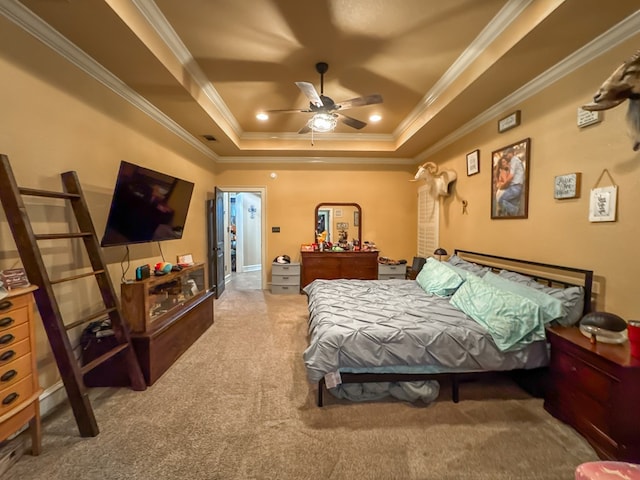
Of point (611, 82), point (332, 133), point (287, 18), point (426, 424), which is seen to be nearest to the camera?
point (611, 82)

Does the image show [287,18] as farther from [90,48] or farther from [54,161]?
[54,161]

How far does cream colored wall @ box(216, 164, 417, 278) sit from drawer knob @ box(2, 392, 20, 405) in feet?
14.4

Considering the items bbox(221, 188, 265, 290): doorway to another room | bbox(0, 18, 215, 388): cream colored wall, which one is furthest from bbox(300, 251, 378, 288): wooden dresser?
bbox(0, 18, 215, 388): cream colored wall

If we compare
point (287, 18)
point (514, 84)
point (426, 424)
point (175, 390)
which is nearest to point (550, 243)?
point (514, 84)

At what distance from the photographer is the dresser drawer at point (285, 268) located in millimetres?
5433

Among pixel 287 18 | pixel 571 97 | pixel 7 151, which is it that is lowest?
pixel 7 151

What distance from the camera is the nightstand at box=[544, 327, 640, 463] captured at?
1531mm

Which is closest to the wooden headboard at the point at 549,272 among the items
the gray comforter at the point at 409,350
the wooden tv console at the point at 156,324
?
the gray comforter at the point at 409,350

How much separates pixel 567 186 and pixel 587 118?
53 cm

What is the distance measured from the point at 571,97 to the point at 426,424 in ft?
9.36

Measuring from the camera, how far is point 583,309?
84.3 inches

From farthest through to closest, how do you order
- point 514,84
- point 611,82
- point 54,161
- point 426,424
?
point 514,84 < point 54,161 < point 426,424 < point 611,82

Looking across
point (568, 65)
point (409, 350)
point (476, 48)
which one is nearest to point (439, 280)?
point (409, 350)

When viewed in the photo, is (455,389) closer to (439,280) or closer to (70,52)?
(439,280)
